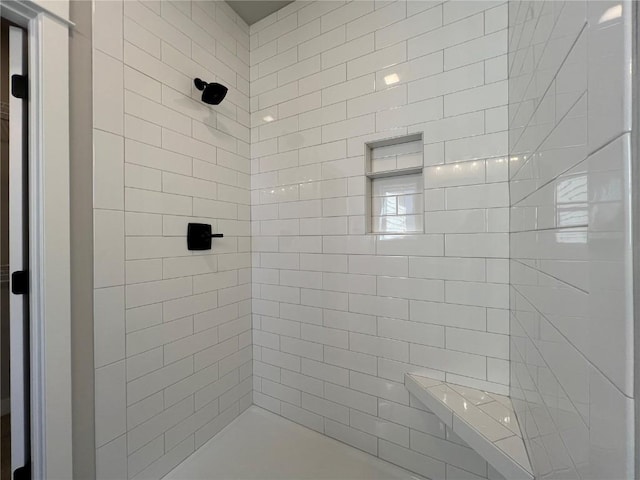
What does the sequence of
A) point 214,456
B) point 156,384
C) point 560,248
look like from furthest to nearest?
point 214,456 < point 156,384 < point 560,248

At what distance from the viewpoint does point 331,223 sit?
1662mm

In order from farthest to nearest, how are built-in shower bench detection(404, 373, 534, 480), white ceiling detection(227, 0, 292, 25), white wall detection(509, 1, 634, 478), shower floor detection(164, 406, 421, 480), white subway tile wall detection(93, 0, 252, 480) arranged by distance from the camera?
1. white ceiling detection(227, 0, 292, 25)
2. shower floor detection(164, 406, 421, 480)
3. white subway tile wall detection(93, 0, 252, 480)
4. built-in shower bench detection(404, 373, 534, 480)
5. white wall detection(509, 1, 634, 478)

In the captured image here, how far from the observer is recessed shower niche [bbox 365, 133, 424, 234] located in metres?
1.47

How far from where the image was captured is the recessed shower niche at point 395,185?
1474mm

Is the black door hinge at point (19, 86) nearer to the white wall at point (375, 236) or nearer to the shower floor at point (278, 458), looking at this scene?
the white wall at point (375, 236)

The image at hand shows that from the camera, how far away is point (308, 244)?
175 centimetres

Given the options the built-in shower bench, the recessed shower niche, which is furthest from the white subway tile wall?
the built-in shower bench

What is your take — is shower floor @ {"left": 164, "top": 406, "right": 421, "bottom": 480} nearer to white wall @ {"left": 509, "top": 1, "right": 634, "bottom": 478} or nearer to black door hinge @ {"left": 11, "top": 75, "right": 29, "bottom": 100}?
white wall @ {"left": 509, "top": 1, "right": 634, "bottom": 478}

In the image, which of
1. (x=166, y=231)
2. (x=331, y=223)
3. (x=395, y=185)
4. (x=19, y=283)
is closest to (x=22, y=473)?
(x=19, y=283)

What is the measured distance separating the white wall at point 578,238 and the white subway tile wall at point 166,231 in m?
1.41

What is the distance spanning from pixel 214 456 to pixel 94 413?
737 mm

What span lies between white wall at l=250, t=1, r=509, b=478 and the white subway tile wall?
179 mm

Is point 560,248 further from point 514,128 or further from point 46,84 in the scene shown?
point 46,84

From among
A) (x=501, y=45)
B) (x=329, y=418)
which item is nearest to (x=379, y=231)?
(x=501, y=45)
